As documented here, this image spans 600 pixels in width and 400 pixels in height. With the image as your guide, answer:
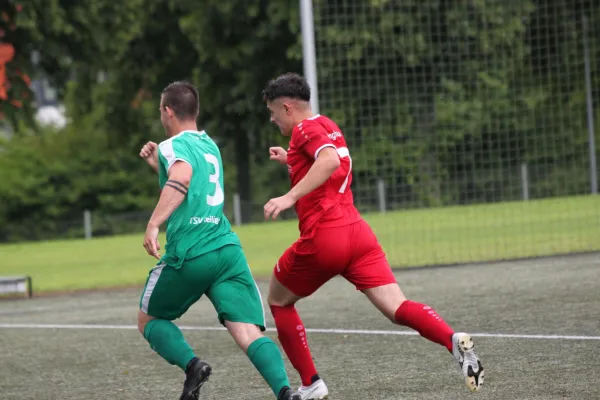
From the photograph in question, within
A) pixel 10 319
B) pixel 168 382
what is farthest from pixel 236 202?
pixel 168 382

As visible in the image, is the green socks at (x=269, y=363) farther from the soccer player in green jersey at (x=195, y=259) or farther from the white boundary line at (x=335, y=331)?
the white boundary line at (x=335, y=331)

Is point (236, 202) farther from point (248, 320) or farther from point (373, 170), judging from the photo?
point (248, 320)

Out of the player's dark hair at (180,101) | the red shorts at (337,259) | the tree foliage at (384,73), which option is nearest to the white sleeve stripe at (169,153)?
the player's dark hair at (180,101)

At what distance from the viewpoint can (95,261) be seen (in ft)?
83.8

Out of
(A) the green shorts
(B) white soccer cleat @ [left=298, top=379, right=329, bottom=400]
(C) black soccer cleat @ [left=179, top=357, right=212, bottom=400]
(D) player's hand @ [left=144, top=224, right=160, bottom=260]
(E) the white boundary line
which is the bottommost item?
(E) the white boundary line

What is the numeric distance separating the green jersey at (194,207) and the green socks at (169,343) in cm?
41

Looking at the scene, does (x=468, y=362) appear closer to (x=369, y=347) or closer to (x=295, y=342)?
(x=295, y=342)

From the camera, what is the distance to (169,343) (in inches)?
264

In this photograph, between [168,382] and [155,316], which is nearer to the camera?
[155,316]

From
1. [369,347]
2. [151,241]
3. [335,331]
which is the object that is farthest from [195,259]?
[335,331]

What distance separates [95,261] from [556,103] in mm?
10149

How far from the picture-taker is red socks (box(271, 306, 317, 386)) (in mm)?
7105

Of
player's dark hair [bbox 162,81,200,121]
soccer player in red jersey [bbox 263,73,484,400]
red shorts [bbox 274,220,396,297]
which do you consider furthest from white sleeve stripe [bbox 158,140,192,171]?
red shorts [bbox 274,220,396,297]

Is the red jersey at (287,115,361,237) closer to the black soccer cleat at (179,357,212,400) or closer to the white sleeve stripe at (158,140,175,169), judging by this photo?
the white sleeve stripe at (158,140,175,169)
